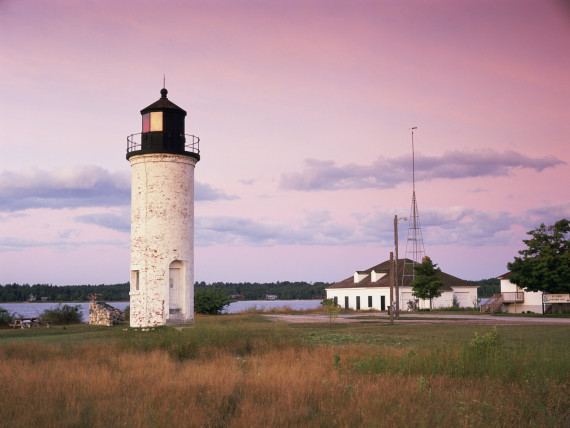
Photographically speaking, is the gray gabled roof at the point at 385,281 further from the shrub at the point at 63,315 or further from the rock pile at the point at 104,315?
the shrub at the point at 63,315

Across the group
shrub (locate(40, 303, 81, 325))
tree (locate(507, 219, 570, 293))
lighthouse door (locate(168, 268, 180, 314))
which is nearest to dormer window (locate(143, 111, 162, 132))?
lighthouse door (locate(168, 268, 180, 314))

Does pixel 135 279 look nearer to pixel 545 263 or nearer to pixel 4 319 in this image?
pixel 4 319

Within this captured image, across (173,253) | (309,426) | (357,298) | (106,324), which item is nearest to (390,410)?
(309,426)

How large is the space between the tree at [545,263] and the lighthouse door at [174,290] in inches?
1244

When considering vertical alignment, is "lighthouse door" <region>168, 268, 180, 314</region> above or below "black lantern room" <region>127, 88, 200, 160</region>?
below

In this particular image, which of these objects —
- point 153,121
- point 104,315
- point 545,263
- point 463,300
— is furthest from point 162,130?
point 463,300

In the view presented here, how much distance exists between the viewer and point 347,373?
13562 mm

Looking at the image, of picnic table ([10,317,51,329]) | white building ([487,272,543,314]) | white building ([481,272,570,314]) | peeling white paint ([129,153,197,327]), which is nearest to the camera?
peeling white paint ([129,153,197,327])

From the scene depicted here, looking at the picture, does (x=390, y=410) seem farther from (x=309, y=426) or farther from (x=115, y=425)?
(x=115, y=425)

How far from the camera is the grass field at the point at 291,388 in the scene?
9.80 meters

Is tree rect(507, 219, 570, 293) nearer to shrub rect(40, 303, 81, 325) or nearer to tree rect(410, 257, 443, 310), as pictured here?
tree rect(410, 257, 443, 310)

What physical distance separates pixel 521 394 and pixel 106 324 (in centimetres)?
3052

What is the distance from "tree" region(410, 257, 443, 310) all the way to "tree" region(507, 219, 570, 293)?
9149mm

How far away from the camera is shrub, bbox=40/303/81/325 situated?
40406 mm
